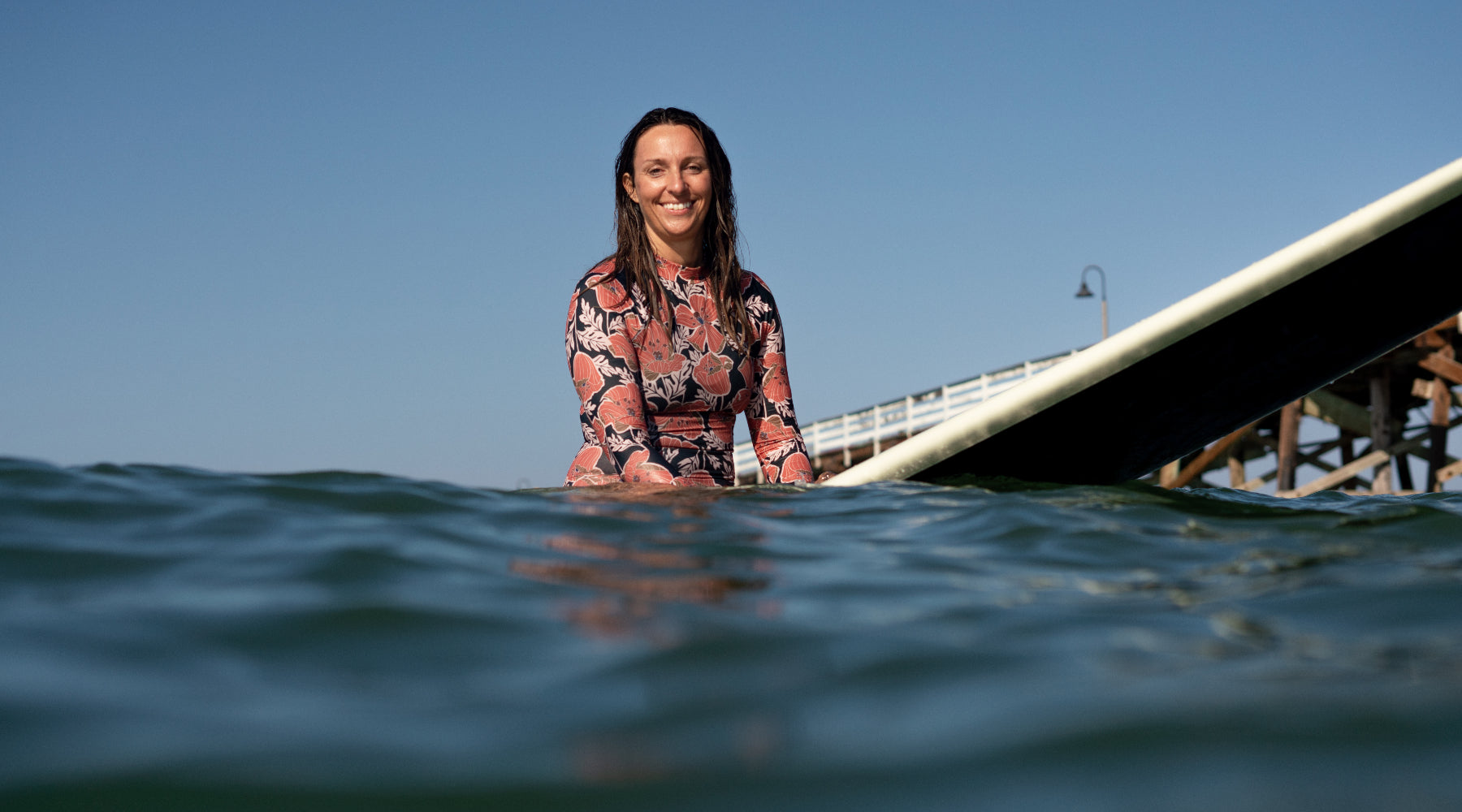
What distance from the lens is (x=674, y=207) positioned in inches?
130

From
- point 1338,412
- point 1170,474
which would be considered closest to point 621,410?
point 1338,412

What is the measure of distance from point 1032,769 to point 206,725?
26.0 inches

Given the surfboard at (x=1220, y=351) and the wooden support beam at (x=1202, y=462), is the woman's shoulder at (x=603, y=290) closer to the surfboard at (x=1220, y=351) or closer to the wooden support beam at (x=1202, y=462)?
the surfboard at (x=1220, y=351)

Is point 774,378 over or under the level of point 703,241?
under

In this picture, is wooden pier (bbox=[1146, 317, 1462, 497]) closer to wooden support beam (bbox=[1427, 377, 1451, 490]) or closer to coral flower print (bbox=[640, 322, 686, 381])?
wooden support beam (bbox=[1427, 377, 1451, 490])

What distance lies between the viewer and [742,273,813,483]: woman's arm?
3426mm

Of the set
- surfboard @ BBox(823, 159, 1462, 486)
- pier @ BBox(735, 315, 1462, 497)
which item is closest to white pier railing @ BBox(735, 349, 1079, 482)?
pier @ BBox(735, 315, 1462, 497)

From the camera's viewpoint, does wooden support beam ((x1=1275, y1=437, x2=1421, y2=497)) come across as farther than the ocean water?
Yes

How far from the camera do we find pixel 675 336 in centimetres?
320

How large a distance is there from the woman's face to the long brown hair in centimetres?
3

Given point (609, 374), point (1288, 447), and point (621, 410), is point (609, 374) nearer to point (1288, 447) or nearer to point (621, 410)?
point (621, 410)

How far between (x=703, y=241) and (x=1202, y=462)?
1159 cm

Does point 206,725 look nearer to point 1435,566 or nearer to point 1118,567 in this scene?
point 1118,567

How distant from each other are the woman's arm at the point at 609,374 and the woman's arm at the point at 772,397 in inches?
16.5
